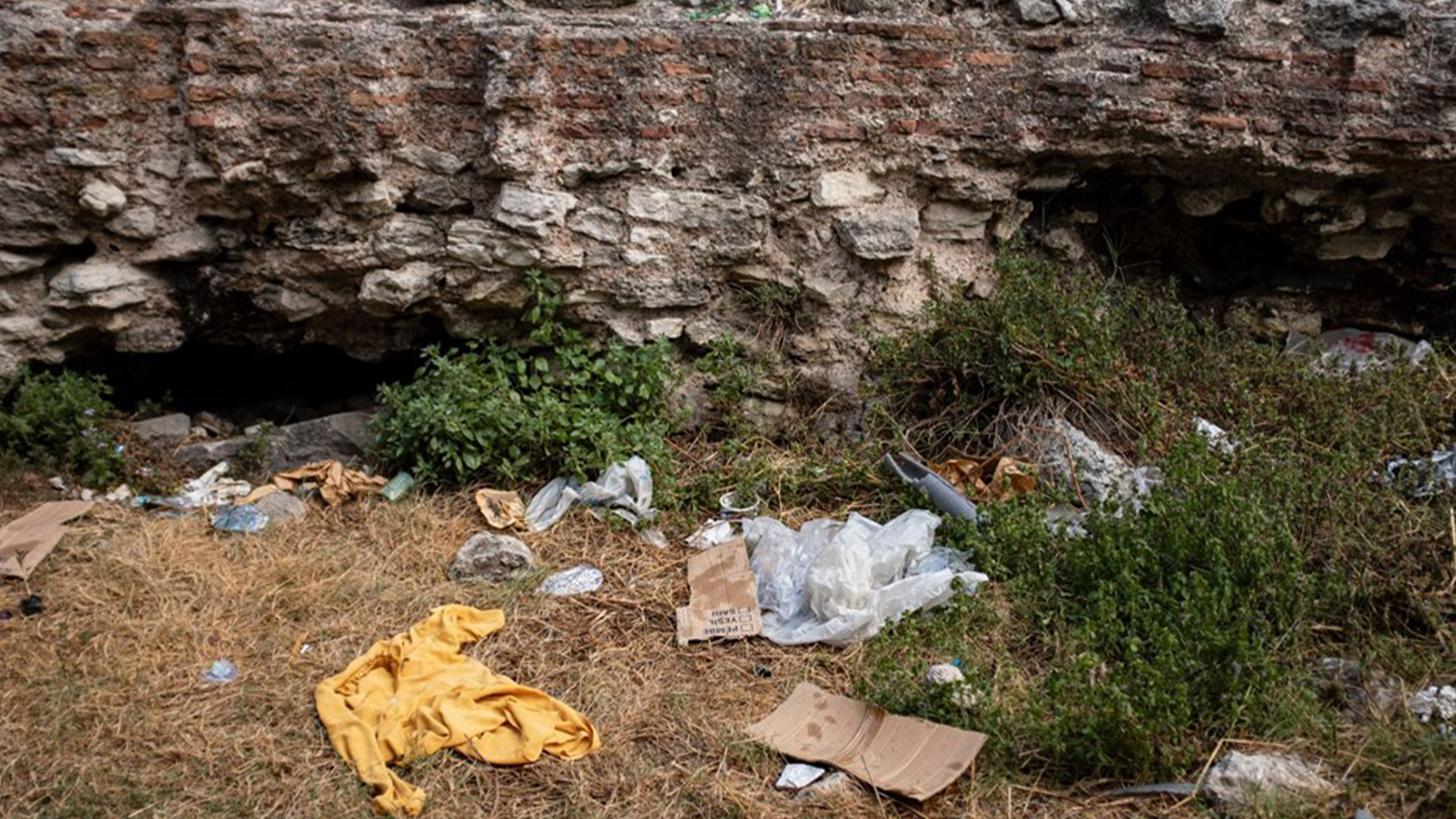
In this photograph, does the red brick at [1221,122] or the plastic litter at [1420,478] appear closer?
the plastic litter at [1420,478]

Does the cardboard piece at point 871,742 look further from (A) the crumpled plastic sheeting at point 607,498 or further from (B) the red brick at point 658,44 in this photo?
(B) the red brick at point 658,44

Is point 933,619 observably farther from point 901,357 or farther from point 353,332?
point 353,332

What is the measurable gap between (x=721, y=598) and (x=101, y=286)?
99.2 inches

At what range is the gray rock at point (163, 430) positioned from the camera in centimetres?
438

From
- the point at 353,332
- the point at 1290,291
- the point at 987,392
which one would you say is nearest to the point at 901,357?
the point at 987,392

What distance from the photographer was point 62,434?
417cm

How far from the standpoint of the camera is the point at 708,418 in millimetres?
4465

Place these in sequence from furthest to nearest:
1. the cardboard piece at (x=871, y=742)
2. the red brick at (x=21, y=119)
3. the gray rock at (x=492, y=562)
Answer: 1. the red brick at (x=21, y=119)
2. the gray rock at (x=492, y=562)
3. the cardboard piece at (x=871, y=742)

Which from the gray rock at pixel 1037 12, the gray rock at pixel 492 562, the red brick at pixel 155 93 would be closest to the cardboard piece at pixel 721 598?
the gray rock at pixel 492 562

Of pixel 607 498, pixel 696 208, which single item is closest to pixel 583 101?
pixel 696 208

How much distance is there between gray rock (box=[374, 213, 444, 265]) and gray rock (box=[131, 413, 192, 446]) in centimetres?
103

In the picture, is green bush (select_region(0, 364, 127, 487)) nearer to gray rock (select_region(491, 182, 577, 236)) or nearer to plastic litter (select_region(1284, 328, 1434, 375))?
gray rock (select_region(491, 182, 577, 236))

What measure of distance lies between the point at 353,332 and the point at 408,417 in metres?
0.64

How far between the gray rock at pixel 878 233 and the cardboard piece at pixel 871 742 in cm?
187
